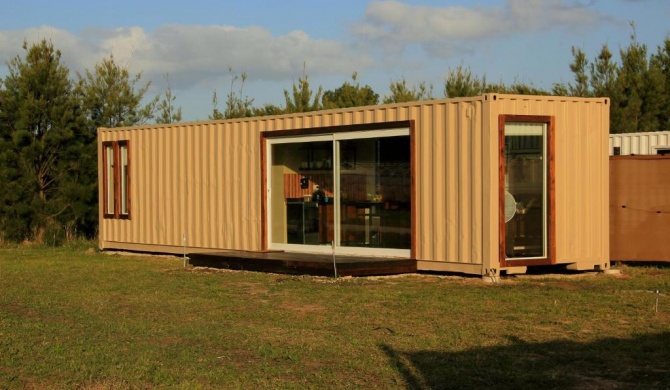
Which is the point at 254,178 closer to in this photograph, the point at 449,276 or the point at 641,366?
the point at 449,276

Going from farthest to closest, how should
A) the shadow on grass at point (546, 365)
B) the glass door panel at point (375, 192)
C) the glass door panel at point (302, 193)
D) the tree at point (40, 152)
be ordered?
the tree at point (40, 152), the glass door panel at point (302, 193), the glass door panel at point (375, 192), the shadow on grass at point (546, 365)

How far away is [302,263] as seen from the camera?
537 inches

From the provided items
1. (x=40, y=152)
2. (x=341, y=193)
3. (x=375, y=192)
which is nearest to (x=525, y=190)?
(x=375, y=192)

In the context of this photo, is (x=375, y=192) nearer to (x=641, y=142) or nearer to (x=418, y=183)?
(x=418, y=183)

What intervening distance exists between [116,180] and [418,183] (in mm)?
8394

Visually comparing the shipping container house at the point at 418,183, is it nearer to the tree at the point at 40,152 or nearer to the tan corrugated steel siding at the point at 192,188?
the tan corrugated steel siding at the point at 192,188

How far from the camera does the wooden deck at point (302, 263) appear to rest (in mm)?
13188

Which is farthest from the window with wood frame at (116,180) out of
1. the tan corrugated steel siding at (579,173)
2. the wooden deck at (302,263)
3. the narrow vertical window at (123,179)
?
the tan corrugated steel siding at (579,173)

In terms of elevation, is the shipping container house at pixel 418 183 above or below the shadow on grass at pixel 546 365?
above

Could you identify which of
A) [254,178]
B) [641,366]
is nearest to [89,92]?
[254,178]

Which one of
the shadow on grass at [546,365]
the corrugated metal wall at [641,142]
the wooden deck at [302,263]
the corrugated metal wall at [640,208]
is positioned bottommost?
the shadow on grass at [546,365]

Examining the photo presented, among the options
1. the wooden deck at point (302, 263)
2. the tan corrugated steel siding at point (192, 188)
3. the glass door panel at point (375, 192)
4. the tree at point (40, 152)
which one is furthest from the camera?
the tree at point (40, 152)

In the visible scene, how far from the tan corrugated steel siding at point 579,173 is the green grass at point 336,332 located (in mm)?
552

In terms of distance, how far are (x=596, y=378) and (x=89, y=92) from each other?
21.0m
